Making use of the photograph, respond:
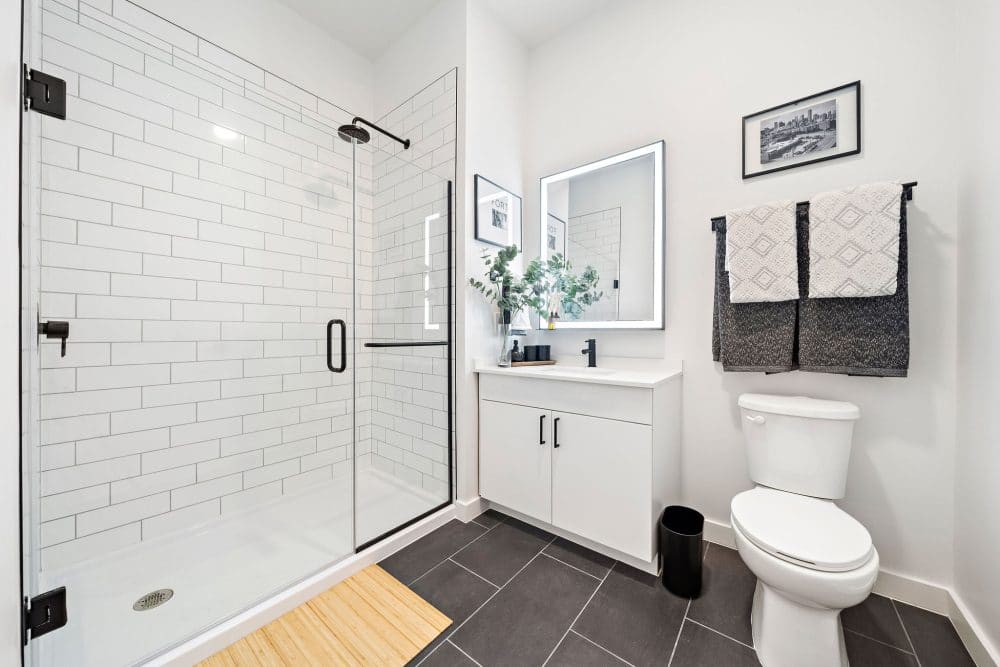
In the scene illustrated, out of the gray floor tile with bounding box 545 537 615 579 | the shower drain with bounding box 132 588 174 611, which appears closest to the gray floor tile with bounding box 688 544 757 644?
the gray floor tile with bounding box 545 537 615 579

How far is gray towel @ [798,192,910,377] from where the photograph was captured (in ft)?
4.33

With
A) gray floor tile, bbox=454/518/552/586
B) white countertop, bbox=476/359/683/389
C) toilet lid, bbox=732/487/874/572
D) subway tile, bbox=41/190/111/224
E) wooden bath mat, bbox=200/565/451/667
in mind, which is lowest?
wooden bath mat, bbox=200/565/451/667

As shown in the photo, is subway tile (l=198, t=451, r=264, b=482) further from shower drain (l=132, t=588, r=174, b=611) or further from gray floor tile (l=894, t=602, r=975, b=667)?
gray floor tile (l=894, t=602, r=975, b=667)

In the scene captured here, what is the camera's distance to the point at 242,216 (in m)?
1.86

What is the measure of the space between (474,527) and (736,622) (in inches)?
45.6

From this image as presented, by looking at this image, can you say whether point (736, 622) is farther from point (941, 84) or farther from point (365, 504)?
point (941, 84)

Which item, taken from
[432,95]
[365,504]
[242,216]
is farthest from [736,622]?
[432,95]

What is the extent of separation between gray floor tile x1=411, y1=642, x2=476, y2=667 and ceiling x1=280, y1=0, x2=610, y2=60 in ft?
9.93

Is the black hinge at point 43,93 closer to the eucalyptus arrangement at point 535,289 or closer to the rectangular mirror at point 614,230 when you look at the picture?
the eucalyptus arrangement at point 535,289

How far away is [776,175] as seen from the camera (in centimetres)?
164

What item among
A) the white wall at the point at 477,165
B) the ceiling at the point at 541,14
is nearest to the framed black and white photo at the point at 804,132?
the ceiling at the point at 541,14

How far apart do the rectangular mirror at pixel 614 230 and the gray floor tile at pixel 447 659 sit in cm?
156

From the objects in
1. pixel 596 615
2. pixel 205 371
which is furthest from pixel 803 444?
pixel 205 371

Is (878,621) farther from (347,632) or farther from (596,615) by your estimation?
(347,632)
